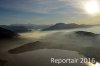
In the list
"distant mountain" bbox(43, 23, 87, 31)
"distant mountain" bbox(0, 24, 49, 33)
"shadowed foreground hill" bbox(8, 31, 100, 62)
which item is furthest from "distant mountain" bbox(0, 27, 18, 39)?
"distant mountain" bbox(43, 23, 87, 31)

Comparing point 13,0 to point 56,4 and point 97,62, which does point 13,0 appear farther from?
point 97,62

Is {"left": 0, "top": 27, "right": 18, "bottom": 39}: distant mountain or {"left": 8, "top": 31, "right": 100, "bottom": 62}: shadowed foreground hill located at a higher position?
{"left": 0, "top": 27, "right": 18, "bottom": 39}: distant mountain

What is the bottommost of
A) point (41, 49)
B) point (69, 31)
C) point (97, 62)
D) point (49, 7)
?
point (97, 62)

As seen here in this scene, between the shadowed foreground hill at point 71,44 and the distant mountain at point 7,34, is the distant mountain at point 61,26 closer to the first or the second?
the shadowed foreground hill at point 71,44

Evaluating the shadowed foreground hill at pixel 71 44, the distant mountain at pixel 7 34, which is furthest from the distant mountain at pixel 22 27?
the shadowed foreground hill at pixel 71 44

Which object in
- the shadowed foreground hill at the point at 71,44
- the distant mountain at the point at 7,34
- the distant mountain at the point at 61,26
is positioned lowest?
the shadowed foreground hill at the point at 71,44

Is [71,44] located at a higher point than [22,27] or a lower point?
lower

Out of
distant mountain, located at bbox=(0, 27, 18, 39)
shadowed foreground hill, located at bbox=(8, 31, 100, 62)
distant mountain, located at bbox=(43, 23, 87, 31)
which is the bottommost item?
shadowed foreground hill, located at bbox=(8, 31, 100, 62)

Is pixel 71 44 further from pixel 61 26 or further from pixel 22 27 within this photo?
pixel 22 27

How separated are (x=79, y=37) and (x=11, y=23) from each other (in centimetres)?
71

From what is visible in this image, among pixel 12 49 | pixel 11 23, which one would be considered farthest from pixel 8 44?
pixel 11 23

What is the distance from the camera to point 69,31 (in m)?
2.36

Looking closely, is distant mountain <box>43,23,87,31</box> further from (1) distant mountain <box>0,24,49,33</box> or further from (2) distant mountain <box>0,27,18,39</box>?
(2) distant mountain <box>0,27,18,39</box>

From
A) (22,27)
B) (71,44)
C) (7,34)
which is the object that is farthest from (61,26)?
(7,34)
